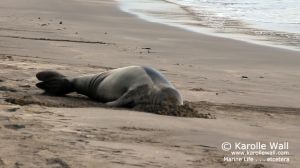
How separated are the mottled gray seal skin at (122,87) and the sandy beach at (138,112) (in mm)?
169

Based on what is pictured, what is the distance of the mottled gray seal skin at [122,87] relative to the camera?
20.8 ft

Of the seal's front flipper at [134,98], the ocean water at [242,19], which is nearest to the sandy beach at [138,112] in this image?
the seal's front flipper at [134,98]

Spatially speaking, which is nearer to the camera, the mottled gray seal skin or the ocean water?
the mottled gray seal skin

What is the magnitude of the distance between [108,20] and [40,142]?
13060 mm

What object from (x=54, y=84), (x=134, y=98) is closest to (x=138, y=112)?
(x=134, y=98)

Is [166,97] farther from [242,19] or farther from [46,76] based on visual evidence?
[242,19]

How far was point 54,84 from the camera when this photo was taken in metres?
6.91

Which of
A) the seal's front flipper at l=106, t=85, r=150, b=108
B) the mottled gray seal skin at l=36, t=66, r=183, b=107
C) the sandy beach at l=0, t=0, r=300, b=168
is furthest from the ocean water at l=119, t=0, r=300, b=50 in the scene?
the seal's front flipper at l=106, t=85, r=150, b=108

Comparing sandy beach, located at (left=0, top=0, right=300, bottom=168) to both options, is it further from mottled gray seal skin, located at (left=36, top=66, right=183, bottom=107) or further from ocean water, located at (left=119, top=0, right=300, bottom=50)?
ocean water, located at (left=119, top=0, right=300, bottom=50)

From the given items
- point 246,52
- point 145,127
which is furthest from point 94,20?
point 145,127

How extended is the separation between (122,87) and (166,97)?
598 mm

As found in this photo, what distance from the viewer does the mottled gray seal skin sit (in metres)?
6.34

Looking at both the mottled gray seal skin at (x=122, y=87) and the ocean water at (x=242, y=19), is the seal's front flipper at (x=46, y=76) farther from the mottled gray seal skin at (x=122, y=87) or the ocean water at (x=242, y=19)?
the ocean water at (x=242, y=19)

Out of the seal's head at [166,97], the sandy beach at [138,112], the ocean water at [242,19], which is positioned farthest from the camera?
the ocean water at [242,19]
